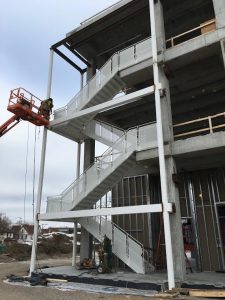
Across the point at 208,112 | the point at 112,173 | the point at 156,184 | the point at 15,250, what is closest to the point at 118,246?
the point at 112,173

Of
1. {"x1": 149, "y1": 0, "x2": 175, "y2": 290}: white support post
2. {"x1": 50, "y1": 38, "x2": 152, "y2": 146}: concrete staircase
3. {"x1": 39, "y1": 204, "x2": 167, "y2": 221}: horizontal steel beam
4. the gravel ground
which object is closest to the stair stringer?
{"x1": 39, "y1": 204, "x2": 167, "y2": 221}: horizontal steel beam

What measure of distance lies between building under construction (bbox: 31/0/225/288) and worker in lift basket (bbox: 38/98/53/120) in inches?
20.5

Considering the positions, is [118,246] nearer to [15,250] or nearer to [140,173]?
[140,173]

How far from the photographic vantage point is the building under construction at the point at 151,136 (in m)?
13.9

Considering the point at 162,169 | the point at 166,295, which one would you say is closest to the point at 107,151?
the point at 162,169

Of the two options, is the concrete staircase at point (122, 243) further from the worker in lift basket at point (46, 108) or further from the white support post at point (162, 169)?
the worker in lift basket at point (46, 108)

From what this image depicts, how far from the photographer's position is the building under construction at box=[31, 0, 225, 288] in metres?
13.9

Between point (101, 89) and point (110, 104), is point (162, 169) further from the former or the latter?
point (101, 89)

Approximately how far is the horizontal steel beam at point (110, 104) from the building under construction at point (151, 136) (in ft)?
0.21

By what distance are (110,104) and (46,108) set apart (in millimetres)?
5003

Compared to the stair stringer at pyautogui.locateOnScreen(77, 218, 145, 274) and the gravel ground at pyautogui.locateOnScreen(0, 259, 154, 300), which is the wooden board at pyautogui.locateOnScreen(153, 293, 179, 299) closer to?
the gravel ground at pyautogui.locateOnScreen(0, 259, 154, 300)

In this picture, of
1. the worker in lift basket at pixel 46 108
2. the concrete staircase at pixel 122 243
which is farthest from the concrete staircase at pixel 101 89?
the concrete staircase at pixel 122 243

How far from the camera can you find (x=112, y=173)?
15266 millimetres

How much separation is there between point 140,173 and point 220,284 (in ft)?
30.9
